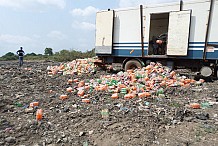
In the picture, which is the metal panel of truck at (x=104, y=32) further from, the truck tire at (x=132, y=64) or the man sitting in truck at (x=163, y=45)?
the man sitting in truck at (x=163, y=45)

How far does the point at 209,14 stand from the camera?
6961mm

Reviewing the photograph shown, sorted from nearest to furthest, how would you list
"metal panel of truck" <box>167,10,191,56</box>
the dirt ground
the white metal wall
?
the dirt ground, "metal panel of truck" <box>167,10,191,56</box>, the white metal wall

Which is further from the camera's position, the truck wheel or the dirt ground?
the truck wheel

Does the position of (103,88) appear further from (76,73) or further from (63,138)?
(76,73)

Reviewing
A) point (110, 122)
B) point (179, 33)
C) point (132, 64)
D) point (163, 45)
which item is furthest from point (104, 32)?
point (110, 122)

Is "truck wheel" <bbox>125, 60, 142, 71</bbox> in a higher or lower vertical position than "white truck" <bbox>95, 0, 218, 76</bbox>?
lower

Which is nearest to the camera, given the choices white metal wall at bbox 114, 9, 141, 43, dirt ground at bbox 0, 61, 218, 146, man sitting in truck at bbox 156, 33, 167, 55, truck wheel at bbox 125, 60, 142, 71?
dirt ground at bbox 0, 61, 218, 146

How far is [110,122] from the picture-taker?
3475 millimetres

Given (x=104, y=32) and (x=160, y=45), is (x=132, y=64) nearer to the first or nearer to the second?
(x=160, y=45)

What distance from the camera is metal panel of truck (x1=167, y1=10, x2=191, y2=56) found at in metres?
7.36

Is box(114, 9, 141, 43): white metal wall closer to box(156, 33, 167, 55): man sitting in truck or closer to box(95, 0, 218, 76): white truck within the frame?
box(95, 0, 218, 76): white truck

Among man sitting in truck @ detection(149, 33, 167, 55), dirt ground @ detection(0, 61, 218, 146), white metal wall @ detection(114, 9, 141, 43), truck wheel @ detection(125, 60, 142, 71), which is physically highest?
white metal wall @ detection(114, 9, 141, 43)

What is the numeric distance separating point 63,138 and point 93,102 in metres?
1.82

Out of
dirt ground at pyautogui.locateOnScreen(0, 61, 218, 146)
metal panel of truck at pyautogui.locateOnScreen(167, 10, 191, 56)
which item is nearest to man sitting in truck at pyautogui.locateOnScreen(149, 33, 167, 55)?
metal panel of truck at pyautogui.locateOnScreen(167, 10, 191, 56)
